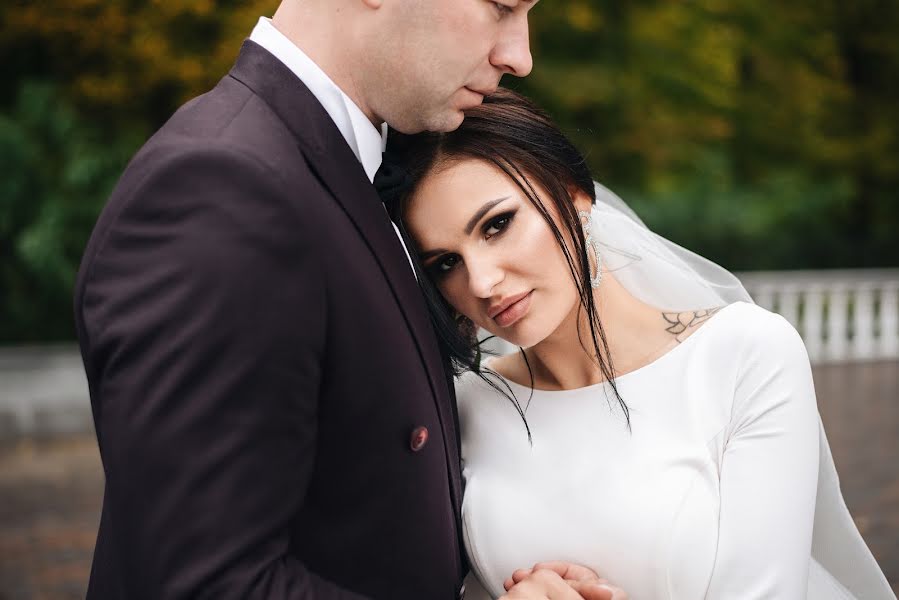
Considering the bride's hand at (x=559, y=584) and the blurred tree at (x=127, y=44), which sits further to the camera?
the blurred tree at (x=127, y=44)

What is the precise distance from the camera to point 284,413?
5.39ft

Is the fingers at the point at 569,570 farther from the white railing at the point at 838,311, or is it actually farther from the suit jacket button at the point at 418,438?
the white railing at the point at 838,311

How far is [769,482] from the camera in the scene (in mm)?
2307

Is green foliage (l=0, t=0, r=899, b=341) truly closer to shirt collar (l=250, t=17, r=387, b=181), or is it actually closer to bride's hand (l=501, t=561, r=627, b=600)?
shirt collar (l=250, t=17, r=387, b=181)

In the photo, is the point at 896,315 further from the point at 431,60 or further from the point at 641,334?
the point at 431,60

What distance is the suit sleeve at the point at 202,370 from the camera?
1.56m

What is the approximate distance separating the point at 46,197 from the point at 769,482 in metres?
10.7

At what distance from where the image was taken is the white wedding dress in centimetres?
231

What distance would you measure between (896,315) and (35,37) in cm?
1261

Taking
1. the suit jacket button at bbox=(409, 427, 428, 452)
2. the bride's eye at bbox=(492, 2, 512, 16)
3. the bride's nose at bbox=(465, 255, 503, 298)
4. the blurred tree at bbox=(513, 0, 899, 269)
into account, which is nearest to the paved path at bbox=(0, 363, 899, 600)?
the bride's nose at bbox=(465, 255, 503, 298)

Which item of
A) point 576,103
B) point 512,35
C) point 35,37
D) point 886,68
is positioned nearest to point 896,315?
point 576,103

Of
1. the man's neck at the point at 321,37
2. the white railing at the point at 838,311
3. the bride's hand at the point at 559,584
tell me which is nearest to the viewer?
the man's neck at the point at 321,37

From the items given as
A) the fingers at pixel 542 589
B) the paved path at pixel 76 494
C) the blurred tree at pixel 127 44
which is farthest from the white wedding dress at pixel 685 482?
the blurred tree at pixel 127 44

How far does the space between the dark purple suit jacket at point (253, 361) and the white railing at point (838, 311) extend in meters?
13.4
